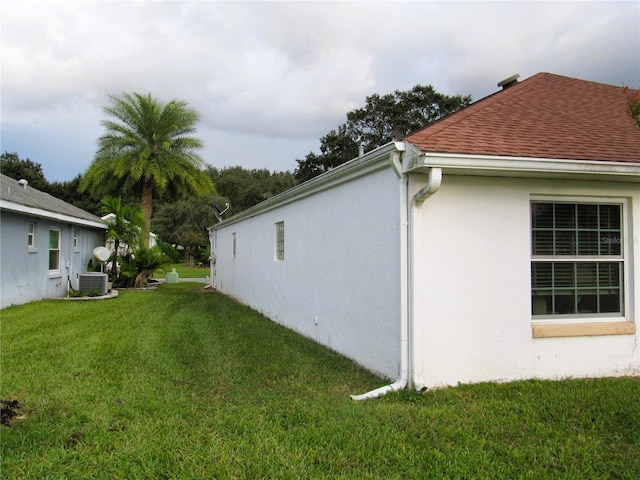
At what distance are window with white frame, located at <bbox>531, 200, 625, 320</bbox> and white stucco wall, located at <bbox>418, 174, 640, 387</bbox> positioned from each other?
274 millimetres

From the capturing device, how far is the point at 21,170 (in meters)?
42.1

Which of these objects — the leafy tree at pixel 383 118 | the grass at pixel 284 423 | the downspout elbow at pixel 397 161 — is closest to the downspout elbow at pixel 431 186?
the downspout elbow at pixel 397 161

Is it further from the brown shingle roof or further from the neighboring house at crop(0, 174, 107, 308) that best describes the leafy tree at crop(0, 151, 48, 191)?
the brown shingle roof

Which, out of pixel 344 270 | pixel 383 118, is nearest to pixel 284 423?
pixel 344 270

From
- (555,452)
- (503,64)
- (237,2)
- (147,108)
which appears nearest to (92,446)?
(555,452)

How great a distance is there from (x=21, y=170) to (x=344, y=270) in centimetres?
4589

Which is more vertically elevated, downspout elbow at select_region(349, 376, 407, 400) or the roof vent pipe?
the roof vent pipe

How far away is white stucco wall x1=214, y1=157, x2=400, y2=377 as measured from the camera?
536cm

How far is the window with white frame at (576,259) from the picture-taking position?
5.54m

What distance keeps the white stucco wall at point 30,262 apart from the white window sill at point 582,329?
1180 centimetres

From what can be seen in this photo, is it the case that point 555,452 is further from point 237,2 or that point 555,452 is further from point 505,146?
point 237,2

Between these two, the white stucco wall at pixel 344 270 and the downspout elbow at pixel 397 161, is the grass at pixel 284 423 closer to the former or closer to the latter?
the white stucco wall at pixel 344 270

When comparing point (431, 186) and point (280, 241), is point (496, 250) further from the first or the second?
point (280, 241)

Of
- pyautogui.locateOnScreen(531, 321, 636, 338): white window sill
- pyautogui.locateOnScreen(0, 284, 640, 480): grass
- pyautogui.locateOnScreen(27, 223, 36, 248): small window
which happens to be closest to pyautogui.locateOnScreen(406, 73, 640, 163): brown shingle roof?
pyautogui.locateOnScreen(531, 321, 636, 338): white window sill
